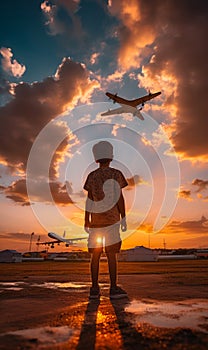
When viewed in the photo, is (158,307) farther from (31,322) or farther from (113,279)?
(31,322)

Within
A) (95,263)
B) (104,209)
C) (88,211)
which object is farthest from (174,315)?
(88,211)

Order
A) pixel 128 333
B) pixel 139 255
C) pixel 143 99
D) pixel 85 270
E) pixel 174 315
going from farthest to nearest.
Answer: pixel 139 255 → pixel 143 99 → pixel 85 270 → pixel 174 315 → pixel 128 333

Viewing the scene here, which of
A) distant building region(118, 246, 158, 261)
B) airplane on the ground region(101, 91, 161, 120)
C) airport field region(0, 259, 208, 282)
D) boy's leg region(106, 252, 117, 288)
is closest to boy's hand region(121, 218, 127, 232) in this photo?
boy's leg region(106, 252, 117, 288)

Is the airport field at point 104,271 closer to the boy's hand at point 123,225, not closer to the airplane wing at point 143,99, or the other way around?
the boy's hand at point 123,225

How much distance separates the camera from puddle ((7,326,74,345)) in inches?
57.1

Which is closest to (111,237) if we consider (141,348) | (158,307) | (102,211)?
(102,211)

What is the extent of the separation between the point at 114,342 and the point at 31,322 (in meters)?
0.74

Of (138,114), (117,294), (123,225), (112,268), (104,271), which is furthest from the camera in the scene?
(138,114)

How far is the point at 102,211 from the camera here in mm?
3631

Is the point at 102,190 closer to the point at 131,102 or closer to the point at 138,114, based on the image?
the point at 131,102

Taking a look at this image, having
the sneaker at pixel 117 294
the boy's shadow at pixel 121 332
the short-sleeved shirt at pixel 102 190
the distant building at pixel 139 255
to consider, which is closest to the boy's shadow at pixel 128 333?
the boy's shadow at pixel 121 332

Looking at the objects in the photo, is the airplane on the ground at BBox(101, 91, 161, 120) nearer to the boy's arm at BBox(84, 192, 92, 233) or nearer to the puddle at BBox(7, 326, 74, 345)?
the boy's arm at BBox(84, 192, 92, 233)

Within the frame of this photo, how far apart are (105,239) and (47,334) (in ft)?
6.61

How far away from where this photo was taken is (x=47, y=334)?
1.57 m
